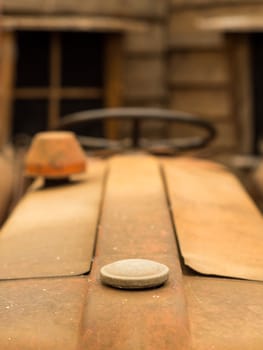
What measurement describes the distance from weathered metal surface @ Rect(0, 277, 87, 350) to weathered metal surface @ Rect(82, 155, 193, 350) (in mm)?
28

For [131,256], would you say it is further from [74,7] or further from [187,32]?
[187,32]

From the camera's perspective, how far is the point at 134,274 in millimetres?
1140

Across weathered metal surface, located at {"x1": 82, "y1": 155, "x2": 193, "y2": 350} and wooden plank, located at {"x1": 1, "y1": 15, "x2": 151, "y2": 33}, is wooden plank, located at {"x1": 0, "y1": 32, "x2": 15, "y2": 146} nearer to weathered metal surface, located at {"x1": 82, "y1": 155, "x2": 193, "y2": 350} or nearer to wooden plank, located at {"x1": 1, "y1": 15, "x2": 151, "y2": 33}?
wooden plank, located at {"x1": 1, "y1": 15, "x2": 151, "y2": 33}

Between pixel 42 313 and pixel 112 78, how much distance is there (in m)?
4.54

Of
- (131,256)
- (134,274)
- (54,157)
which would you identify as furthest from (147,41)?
(134,274)

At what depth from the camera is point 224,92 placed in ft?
19.4

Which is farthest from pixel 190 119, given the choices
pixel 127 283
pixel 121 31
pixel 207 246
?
pixel 121 31

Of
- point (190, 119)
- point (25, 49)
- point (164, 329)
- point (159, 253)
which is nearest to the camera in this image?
point (164, 329)

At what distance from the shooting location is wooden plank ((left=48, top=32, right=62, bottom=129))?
5.55m

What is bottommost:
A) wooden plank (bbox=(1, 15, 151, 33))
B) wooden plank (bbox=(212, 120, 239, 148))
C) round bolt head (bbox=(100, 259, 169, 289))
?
wooden plank (bbox=(212, 120, 239, 148))

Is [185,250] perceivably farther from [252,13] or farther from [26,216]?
[252,13]

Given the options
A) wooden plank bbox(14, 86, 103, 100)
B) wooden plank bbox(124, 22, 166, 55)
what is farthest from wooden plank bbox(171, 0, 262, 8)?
wooden plank bbox(14, 86, 103, 100)

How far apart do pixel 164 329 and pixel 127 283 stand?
0.45 feet

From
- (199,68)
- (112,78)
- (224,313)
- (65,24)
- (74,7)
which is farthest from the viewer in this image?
(199,68)
